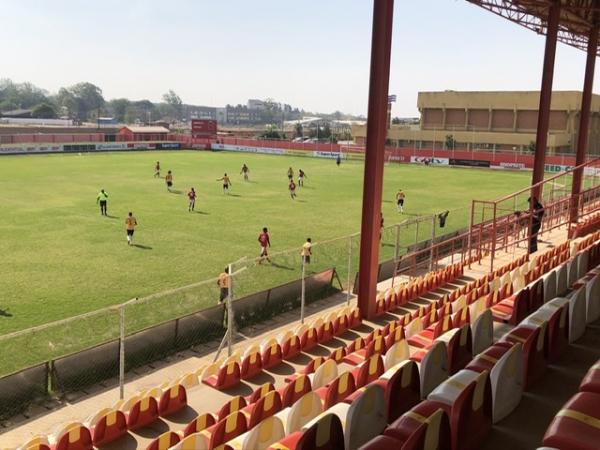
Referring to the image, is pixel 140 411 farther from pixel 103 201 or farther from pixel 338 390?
pixel 103 201

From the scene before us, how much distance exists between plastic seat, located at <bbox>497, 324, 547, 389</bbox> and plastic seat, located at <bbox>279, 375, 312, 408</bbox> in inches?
104

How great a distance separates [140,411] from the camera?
8.23 m

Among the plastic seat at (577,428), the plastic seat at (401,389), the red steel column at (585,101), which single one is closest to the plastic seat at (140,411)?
the plastic seat at (401,389)

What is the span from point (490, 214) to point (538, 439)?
26963 millimetres

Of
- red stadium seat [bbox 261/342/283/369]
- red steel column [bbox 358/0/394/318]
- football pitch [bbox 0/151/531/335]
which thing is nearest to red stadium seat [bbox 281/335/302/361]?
red stadium seat [bbox 261/342/283/369]

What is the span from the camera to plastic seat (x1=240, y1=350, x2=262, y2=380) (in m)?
9.95

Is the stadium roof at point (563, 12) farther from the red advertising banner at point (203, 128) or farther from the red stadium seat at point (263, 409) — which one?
the red advertising banner at point (203, 128)

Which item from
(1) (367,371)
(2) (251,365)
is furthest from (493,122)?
(1) (367,371)

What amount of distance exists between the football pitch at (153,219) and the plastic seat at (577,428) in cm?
1228

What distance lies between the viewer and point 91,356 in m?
10.5

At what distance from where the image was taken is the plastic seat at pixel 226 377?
9516 millimetres

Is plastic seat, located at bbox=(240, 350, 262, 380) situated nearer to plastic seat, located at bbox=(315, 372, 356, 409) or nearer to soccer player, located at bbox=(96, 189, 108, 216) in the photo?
plastic seat, located at bbox=(315, 372, 356, 409)

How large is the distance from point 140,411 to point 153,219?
1988cm

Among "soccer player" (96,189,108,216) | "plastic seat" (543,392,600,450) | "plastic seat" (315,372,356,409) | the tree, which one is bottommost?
"soccer player" (96,189,108,216)
